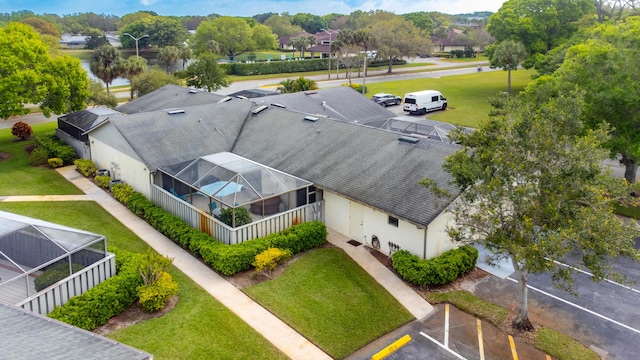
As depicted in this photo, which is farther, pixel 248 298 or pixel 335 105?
pixel 335 105

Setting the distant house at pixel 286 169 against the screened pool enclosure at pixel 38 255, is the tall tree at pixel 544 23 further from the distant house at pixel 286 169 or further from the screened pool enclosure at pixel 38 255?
the screened pool enclosure at pixel 38 255

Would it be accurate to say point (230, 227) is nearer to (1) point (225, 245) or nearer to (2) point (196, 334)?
(1) point (225, 245)

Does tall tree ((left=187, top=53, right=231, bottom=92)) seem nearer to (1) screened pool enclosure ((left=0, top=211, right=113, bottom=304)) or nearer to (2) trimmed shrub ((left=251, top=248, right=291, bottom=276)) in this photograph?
(2) trimmed shrub ((left=251, top=248, right=291, bottom=276))

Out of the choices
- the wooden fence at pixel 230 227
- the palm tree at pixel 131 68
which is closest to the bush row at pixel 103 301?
the wooden fence at pixel 230 227

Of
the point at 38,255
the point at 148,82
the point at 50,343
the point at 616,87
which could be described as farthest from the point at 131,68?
the point at 50,343

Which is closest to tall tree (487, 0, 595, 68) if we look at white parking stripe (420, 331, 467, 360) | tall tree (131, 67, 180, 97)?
tall tree (131, 67, 180, 97)

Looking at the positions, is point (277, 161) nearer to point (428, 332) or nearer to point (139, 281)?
point (139, 281)
